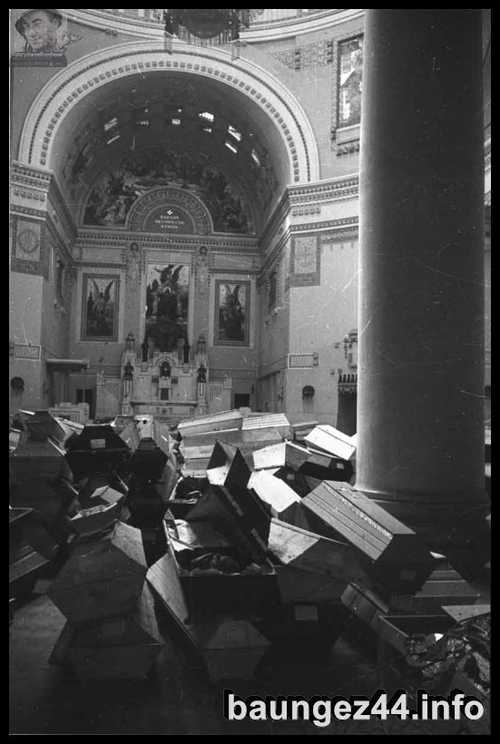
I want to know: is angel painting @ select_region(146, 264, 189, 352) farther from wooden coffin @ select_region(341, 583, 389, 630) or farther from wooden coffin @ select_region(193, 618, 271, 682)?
wooden coffin @ select_region(193, 618, 271, 682)

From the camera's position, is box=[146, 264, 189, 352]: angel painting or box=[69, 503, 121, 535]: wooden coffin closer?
box=[69, 503, 121, 535]: wooden coffin

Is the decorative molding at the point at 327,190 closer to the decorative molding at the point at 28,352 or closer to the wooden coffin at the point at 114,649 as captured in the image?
the decorative molding at the point at 28,352

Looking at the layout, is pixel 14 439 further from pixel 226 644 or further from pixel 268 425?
pixel 226 644

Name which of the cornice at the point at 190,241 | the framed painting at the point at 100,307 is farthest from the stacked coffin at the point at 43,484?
the cornice at the point at 190,241

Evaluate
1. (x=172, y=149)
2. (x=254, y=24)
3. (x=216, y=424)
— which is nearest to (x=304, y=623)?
(x=216, y=424)

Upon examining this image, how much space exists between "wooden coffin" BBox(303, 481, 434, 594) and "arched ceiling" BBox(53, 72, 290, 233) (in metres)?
18.3

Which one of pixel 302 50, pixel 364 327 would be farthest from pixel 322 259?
pixel 364 327

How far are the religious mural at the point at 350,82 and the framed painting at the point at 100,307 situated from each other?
11392 mm

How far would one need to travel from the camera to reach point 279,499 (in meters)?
3.90

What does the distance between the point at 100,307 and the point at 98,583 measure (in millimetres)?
23023

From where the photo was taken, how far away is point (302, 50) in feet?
65.0

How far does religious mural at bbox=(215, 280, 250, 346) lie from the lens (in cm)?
2553

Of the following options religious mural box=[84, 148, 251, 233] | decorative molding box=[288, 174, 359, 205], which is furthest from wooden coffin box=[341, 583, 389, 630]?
religious mural box=[84, 148, 251, 233]

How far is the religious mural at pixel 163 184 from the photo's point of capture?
25281mm
